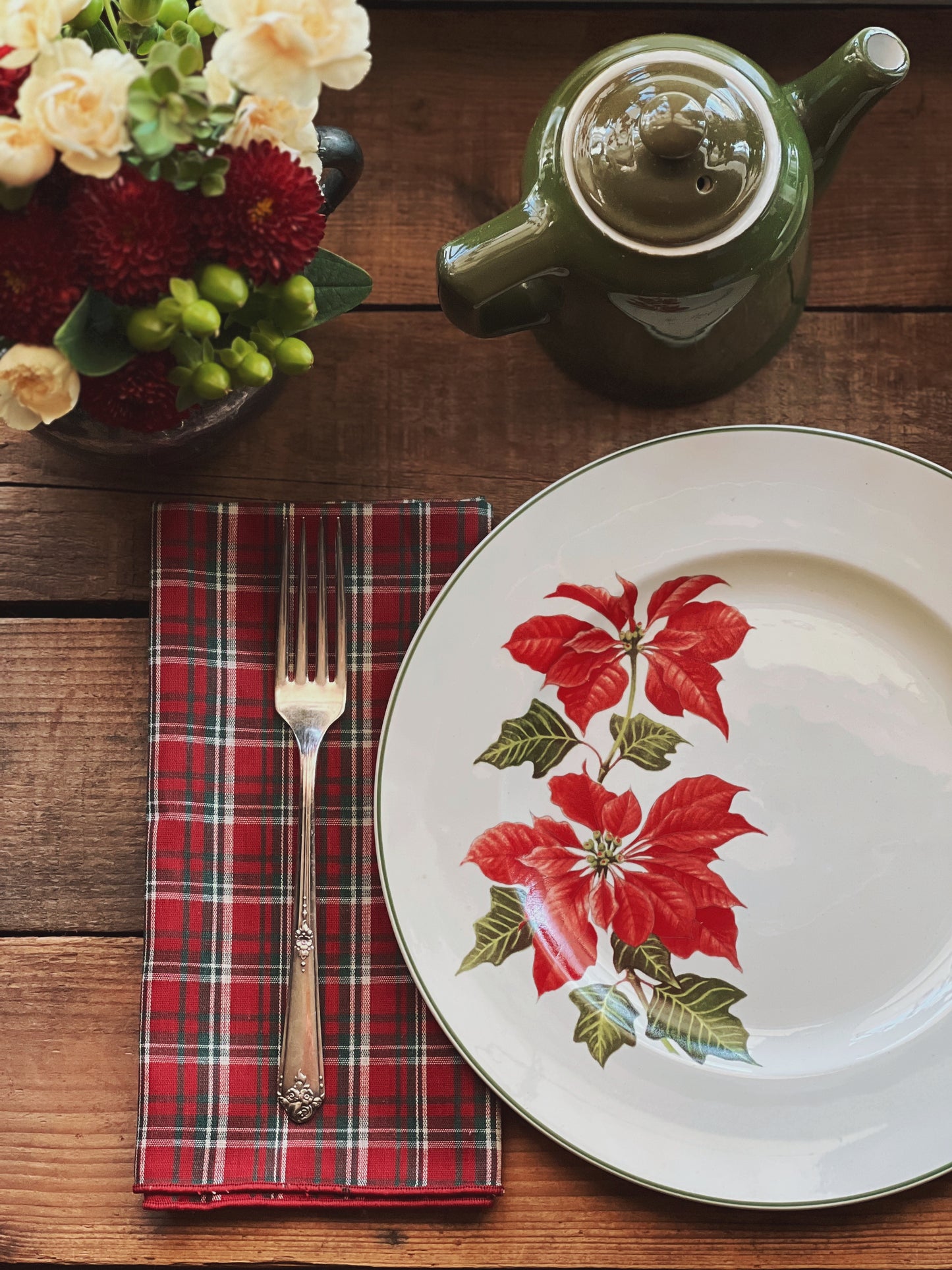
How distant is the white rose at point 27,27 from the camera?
0.42m

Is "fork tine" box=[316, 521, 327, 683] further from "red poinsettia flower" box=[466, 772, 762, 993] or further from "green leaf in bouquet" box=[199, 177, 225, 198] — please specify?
"green leaf in bouquet" box=[199, 177, 225, 198]

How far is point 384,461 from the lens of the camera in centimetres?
70

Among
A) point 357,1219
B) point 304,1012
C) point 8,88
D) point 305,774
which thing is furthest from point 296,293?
point 357,1219

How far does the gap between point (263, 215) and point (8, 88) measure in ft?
0.36

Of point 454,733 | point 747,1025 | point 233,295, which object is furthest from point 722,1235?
point 233,295

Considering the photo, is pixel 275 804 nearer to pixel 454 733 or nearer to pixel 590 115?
pixel 454 733

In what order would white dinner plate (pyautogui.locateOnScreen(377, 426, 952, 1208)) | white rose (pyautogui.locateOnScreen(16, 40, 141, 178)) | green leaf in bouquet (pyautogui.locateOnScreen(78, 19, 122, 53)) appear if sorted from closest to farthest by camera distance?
1. white rose (pyautogui.locateOnScreen(16, 40, 141, 178))
2. green leaf in bouquet (pyautogui.locateOnScreen(78, 19, 122, 53))
3. white dinner plate (pyautogui.locateOnScreen(377, 426, 952, 1208))

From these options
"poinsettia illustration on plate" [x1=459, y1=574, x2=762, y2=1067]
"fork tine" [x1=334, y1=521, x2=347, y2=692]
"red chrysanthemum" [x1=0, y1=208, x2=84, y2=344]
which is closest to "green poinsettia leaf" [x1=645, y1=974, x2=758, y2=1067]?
"poinsettia illustration on plate" [x1=459, y1=574, x2=762, y2=1067]

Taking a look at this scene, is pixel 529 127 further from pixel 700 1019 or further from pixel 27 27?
pixel 700 1019

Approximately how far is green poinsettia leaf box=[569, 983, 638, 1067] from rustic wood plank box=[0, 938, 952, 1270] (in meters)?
0.07

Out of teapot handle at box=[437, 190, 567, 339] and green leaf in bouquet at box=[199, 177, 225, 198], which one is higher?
teapot handle at box=[437, 190, 567, 339]

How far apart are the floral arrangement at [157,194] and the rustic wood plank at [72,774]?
22cm

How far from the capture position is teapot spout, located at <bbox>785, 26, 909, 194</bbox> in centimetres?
55

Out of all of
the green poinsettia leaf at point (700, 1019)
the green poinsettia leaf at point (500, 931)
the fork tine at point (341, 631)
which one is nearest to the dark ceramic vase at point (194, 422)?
the fork tine at point (341, 631)
